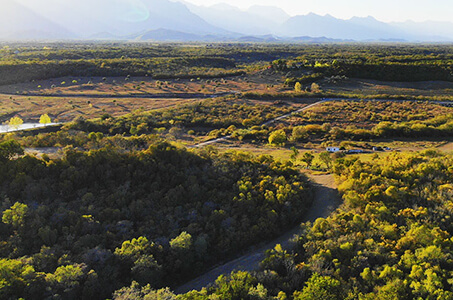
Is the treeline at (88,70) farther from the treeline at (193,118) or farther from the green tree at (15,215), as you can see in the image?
the green tree at (15,215)

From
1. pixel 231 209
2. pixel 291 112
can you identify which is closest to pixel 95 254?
pixel 231 209

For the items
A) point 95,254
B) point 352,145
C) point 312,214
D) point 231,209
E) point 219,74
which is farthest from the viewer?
point 219,74

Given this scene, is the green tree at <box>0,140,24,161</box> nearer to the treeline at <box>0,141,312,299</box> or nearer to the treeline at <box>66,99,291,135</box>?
the treeline at <box>0,141,312,299</box>

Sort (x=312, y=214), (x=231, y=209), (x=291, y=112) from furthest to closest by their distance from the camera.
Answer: (x=291, y=112)
(x=312, y=214)
(x=231, y=209)

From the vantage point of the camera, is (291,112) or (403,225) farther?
(291,112)

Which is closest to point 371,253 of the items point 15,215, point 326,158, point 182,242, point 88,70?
point 182,242

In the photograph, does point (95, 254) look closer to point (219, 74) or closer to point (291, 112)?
point (291, 112)

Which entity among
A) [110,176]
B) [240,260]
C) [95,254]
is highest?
[110,176]
